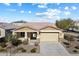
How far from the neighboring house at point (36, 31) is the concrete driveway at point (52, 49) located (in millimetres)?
110

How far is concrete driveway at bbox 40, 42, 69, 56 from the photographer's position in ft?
23.0

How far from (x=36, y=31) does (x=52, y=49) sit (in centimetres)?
64

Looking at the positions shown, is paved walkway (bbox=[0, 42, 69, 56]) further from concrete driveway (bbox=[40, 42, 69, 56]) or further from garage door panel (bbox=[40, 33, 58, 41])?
garage door panel (bbox=[40, 33, 58, 41])

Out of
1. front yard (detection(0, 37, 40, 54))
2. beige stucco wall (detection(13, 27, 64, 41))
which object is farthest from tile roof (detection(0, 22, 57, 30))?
front yard (detection(0, 37, 40, 54))

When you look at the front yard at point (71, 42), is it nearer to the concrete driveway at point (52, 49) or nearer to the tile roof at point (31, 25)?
the concrete driveway at point (52, 49)

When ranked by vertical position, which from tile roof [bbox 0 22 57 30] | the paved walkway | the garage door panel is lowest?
the paved walkway

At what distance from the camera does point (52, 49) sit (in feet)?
23.0

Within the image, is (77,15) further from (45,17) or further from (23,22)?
(23,22)

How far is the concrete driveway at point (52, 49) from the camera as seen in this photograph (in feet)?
23.0

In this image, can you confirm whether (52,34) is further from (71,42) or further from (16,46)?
(16,46)

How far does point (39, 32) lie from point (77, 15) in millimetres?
1095

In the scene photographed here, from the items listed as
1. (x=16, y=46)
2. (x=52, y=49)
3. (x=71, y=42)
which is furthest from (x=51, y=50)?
(x=16, y=46)

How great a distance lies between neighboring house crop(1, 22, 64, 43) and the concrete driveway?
11cm

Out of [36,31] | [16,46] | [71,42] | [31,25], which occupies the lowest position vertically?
[16,46]
